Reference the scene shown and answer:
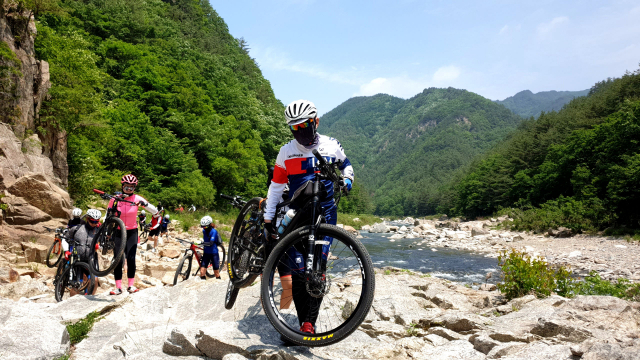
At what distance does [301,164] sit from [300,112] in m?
0.54

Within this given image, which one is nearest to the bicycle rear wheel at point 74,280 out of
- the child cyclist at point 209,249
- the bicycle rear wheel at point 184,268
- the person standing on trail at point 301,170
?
the child cyclist at point 209,249

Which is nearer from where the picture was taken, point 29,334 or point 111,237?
point 29,334

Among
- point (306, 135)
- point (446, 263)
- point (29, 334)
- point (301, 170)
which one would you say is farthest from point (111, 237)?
point (446, 263)

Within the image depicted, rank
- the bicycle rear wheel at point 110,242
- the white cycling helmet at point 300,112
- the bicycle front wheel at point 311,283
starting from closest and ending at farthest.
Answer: the bicycle front wheel at point 311,283 → the white cycling helmet at point 300,112 → the bicycle rear wheel at point 110,242

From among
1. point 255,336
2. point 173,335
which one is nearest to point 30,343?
point 173,335

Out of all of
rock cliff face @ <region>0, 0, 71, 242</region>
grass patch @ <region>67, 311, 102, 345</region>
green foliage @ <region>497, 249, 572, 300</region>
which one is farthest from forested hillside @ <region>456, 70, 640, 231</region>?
rock cliff face @ <region>0, 0, 71, 242</region>

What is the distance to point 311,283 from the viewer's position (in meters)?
3.43

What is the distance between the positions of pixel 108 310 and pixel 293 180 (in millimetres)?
4211

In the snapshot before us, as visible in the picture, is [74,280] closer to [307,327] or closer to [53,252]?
[53,252]

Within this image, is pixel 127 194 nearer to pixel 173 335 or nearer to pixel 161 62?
pixel 173 335

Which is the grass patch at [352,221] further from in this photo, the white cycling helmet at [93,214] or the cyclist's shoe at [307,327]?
the cyclist's shoe at [307,327]

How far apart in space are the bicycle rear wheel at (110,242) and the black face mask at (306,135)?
4.82 m

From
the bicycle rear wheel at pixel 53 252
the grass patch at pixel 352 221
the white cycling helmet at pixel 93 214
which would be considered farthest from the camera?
the grass patch at pixel 352 221

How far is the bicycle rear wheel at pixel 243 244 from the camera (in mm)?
4762
